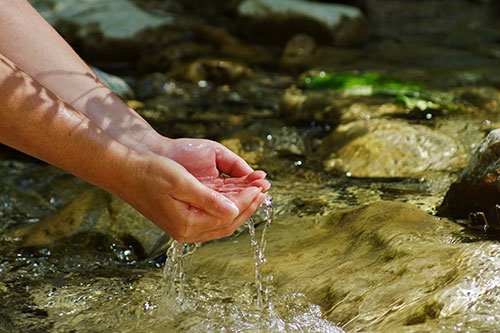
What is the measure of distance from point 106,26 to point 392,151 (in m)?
5.53

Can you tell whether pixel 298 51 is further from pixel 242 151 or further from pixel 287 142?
pixel 242 151

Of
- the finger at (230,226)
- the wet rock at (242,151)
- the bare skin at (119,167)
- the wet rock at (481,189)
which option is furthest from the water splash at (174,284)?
the wet rock at (242,151)

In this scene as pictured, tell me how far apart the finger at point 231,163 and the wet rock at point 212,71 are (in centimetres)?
435

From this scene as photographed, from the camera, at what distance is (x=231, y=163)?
3.00 metres

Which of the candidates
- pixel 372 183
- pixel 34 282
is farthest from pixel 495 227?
pixel 34 282

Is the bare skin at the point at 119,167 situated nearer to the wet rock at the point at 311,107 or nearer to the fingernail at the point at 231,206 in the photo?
the fingernail at the point at 231,206

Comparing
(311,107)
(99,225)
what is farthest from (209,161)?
(311,107)

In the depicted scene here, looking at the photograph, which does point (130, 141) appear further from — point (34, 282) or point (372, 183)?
point (372, 183)

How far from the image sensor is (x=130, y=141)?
10.1 feet

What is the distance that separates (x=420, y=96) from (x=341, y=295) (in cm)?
358

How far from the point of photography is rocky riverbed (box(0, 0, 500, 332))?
260cm

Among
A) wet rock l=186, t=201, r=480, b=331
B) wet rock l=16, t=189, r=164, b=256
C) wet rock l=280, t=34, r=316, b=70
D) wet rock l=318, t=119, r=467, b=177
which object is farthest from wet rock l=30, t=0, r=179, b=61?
wet rock l=186, t=201, r=480, b=331

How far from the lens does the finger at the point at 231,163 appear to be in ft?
9.77

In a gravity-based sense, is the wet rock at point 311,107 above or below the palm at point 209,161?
below
